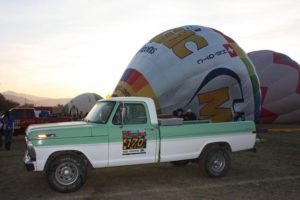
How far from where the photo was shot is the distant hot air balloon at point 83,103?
4616 centimetres

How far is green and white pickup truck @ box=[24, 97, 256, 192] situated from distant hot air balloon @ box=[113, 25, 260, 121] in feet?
23.8

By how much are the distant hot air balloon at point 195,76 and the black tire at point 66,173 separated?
921 cm

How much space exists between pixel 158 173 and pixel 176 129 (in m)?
1.87

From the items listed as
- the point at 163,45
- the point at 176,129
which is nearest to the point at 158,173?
the point at 176,129

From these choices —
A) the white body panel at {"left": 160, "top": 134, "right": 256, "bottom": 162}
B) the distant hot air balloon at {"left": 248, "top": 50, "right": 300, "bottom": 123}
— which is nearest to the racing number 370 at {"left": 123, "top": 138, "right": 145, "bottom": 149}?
the white body panel at {"left": 160, "top": 134, "right": 256, "bottom": 162}

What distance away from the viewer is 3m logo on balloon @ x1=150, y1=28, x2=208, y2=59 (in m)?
18.8

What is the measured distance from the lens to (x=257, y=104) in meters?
20.8

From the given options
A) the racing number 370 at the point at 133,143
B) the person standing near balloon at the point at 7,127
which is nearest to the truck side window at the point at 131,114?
the racing number 370 at the point at 133,143

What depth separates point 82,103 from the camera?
1858 inches

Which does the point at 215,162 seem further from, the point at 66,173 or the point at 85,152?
the point at 66,173

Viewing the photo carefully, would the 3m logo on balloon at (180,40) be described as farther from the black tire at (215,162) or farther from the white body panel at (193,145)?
the black tire at (215,162)

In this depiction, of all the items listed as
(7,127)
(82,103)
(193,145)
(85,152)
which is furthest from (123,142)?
(82,103)

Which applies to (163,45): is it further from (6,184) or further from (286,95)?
(286,95)

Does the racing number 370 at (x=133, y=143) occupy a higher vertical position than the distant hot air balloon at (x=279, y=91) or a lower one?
lower
